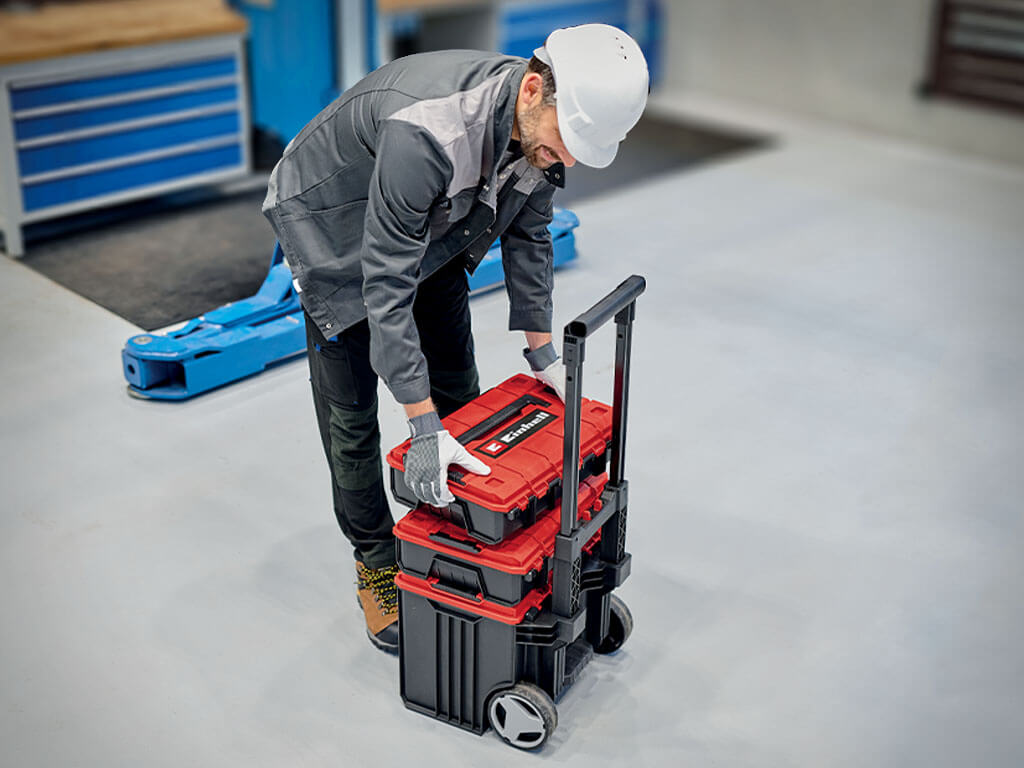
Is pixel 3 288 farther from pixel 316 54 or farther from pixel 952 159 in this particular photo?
pixel 952 159

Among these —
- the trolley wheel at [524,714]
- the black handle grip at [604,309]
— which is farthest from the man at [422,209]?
the trolley wheel at [524,714]

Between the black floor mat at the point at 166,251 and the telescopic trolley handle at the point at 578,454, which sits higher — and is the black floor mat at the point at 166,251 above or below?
below

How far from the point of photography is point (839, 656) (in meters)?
2.71

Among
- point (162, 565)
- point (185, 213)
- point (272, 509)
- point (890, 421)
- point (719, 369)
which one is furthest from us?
point (185, 213)

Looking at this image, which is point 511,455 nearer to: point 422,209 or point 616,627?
point 422,209

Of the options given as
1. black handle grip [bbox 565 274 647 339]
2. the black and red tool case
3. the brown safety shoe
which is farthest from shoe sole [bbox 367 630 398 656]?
black handle grip [bbox 565 274 647 339]

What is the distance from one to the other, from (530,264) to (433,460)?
0.53 meters

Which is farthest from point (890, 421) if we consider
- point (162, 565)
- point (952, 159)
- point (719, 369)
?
point (952, 159)

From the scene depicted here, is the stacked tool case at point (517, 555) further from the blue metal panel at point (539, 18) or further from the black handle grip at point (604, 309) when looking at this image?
the blue metal panel at point (539, 18)

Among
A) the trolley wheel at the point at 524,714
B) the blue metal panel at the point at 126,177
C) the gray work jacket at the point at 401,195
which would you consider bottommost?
the trolley wheel at the point at 524,714

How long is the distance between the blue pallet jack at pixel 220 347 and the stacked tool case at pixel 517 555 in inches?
51.8

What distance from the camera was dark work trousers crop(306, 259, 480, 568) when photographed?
8.11 feet

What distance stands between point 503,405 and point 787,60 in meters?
4.94

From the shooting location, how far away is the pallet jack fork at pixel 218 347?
365 centimetres
